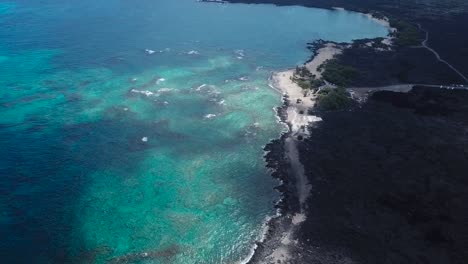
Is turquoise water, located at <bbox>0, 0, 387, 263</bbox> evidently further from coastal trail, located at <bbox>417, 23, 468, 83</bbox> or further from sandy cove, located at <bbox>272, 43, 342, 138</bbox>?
coastal trail, located at <bbox>417, 23, 468, 83</bbox>

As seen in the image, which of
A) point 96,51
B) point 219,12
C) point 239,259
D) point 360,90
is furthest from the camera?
point 219,12

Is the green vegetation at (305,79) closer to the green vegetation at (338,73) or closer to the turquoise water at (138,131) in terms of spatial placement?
the green vegetation at (338,73)

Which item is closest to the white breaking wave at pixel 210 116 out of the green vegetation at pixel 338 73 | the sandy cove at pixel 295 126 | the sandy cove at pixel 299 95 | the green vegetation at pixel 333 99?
the sandy cove at pixel 295 126

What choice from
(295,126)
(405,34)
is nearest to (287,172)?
(295,126)

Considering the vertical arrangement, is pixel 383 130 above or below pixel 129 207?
above

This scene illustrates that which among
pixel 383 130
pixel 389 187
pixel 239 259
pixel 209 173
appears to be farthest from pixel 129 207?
pixel 383 130

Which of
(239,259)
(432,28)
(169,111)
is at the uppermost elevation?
(432,28)

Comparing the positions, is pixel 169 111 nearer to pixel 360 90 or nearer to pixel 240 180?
pixel 240 180
